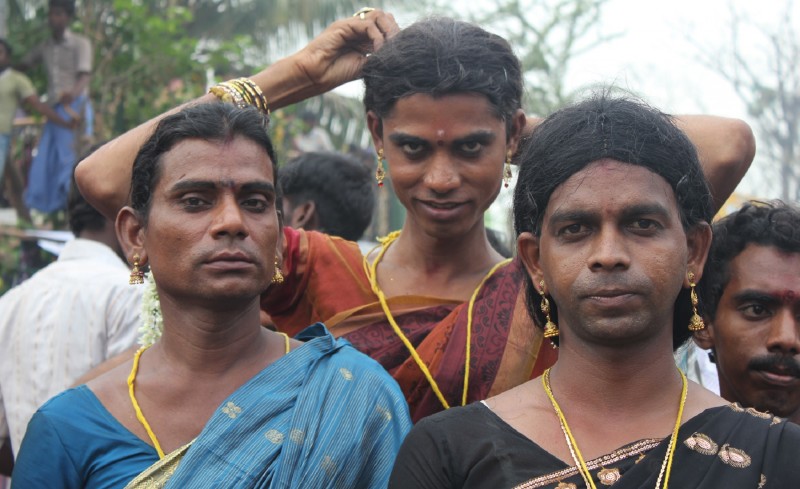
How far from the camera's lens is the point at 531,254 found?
267 centimetres

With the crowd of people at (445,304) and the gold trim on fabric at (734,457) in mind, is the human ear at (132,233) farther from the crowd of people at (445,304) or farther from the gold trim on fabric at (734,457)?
the gold trim on fabric at (734,457)


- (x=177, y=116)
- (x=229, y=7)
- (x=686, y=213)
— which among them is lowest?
(x=229, y=7)

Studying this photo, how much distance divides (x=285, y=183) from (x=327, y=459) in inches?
102

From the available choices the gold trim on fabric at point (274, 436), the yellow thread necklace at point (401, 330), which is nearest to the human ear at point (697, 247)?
the yellow thread necklace at point (401, 330)

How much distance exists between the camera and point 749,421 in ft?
7.64

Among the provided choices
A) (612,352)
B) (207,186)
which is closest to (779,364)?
(612,352)

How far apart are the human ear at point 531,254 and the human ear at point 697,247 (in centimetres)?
37

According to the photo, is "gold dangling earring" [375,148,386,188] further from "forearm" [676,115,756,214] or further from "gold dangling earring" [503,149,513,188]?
"forearm" [676,115,756,214]

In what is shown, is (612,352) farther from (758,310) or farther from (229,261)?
(229,261)

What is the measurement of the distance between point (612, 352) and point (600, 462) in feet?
0.98

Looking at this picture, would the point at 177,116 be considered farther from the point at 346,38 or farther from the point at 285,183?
the point at 285,183

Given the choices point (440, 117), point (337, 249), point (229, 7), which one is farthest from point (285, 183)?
point (229, 7)

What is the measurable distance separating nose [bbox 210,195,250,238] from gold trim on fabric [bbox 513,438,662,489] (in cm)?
104

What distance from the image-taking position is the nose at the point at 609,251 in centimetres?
235
